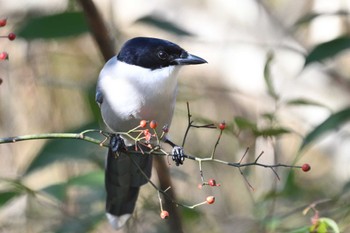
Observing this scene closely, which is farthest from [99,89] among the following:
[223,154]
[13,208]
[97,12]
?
[223,154]

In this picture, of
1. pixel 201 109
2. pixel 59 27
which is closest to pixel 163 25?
pixel 59 27

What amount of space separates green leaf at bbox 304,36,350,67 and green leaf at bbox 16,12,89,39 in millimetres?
1122

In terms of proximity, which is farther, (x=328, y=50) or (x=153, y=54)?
(x=328, y=50)

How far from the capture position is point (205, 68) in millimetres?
6672

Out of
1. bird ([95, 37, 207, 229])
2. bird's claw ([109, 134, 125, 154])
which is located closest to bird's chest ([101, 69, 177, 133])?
bird ([95, 37, 207, 229])

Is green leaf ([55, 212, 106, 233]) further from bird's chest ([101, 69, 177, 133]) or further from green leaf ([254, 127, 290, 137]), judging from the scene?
green leaf ([254, 127, 290, 137])

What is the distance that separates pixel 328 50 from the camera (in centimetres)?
371

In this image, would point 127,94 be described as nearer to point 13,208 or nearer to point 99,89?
point 99,89

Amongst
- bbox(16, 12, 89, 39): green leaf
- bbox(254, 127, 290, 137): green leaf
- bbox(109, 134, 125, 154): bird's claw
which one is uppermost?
bbox(109, 134, 125, 154): bird's claw

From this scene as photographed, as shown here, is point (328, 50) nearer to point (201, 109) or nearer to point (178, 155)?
point (178, 155)

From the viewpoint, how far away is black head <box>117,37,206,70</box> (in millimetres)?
3426

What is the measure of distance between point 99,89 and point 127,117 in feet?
0.89

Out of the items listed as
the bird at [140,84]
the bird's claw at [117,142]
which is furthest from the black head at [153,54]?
the bird's claw at [117,142]

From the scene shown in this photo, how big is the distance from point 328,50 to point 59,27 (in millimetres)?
1320
